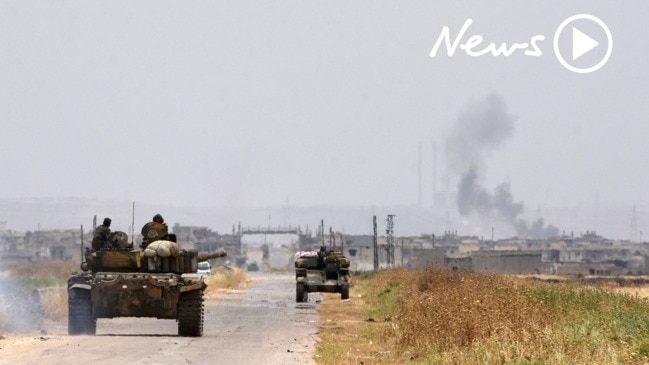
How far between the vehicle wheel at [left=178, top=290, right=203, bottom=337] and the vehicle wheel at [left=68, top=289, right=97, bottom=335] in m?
2.22

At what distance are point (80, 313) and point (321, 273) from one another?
27.9m

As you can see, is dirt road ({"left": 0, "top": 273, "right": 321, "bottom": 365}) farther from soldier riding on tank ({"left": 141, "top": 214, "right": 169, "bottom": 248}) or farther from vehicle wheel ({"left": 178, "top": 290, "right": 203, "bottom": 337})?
soldier riding on tank ({"left": 141, "top": 214, "right": 169, "bottom": 248})

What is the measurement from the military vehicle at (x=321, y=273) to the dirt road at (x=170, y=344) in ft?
51.9

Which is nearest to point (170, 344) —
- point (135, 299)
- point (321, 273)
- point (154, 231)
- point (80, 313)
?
point (135, 299)

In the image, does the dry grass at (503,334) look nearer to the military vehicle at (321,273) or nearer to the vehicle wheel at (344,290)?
the military vehicle at (321,273)

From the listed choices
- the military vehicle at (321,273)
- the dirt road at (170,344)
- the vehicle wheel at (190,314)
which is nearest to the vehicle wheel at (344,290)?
the military vehicle at (321,273)

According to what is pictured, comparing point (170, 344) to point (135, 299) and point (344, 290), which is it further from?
point (344, 290)

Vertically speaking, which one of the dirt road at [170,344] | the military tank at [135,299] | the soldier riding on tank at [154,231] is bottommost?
the dirt road at [170,344]

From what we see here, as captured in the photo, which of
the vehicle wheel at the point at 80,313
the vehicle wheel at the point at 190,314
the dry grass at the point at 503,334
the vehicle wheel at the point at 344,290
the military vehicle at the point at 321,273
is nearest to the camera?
the dry grass at the point at 503,334

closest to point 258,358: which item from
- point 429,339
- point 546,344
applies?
point 429,339

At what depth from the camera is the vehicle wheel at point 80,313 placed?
2930cm

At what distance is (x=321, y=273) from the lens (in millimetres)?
56625

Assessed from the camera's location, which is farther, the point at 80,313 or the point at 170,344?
the point at 80,313

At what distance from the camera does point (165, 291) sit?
2914 cm
